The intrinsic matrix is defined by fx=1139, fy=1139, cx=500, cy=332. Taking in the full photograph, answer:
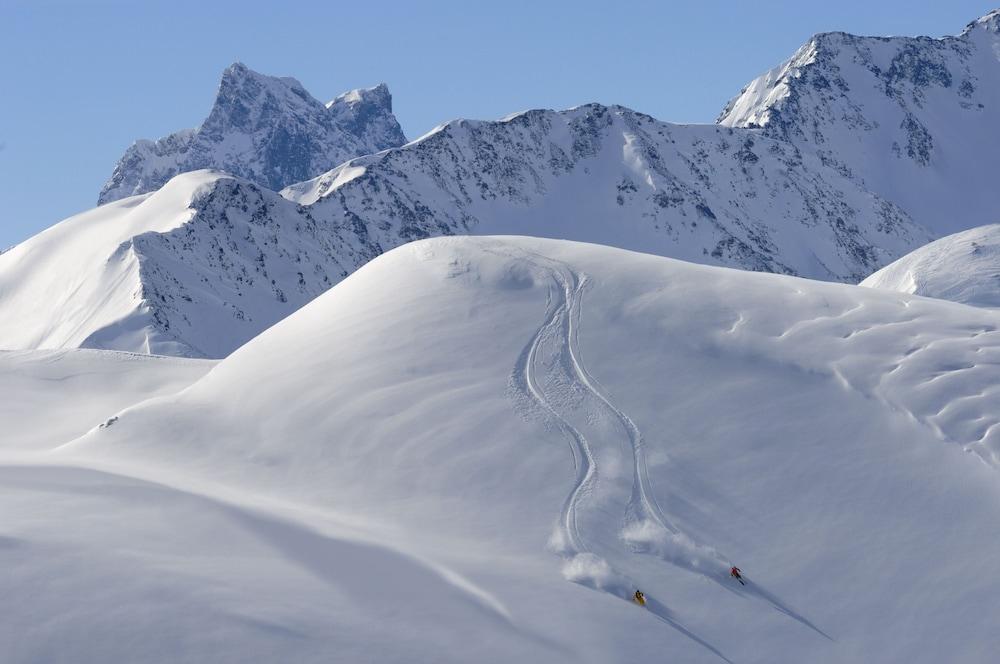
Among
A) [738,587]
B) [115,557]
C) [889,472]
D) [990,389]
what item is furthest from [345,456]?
[990,389]

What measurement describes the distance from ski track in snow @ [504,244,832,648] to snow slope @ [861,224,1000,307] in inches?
1193

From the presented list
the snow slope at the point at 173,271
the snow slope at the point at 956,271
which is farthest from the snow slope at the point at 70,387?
the snow slope at the point at 956,271

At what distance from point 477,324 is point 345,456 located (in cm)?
875

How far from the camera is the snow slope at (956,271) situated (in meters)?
66.9

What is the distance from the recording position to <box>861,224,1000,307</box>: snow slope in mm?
66938

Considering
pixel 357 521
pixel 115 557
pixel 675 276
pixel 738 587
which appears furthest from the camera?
pixel 675 276

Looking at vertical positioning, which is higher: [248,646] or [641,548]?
[248,646]

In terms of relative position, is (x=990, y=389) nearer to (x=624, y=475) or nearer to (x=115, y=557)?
(x=624, y=475)

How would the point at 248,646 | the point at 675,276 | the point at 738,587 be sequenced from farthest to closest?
the point at 675,276 → the point at 738,587 → the point at 248,646

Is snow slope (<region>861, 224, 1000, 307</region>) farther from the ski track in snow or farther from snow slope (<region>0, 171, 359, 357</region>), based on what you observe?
snow slope (<region>0, 171, 359, 357</region>)

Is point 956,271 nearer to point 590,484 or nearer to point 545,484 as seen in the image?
point 590,484

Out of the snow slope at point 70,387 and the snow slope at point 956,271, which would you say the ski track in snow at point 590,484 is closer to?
the snow slope at point 70,387

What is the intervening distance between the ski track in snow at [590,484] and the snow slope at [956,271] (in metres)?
30.3

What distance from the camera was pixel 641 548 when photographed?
31.9 metres
